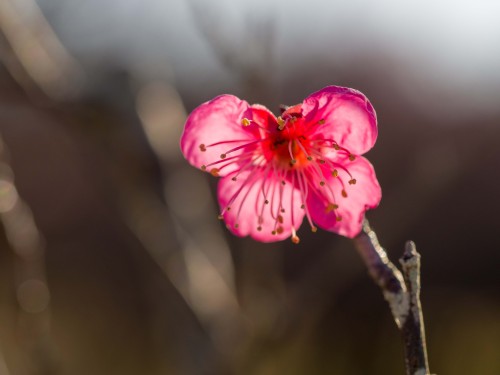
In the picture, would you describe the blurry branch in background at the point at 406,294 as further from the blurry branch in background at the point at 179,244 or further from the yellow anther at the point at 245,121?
the blurry branch in background at the point at 179,244

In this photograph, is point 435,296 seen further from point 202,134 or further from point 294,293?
point 202,134

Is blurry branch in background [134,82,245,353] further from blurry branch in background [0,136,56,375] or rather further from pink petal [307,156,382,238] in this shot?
pink petal [307,156,382,238]

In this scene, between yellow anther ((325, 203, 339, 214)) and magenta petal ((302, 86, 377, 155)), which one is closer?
magenta petal ((302, 86, 377, 155))

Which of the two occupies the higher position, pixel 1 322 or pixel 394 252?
pixel 1 322

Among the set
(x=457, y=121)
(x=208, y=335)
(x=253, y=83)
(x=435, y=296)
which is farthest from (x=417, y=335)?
(x=457, y=121)

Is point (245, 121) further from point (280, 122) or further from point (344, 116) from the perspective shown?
point (344, 116)

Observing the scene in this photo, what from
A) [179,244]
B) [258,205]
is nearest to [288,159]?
[258,205]

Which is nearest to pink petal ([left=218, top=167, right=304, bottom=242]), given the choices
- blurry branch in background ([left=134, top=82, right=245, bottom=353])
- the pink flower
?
the pink flower
